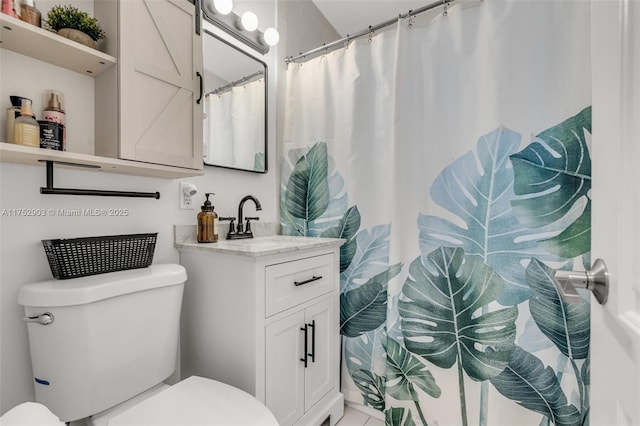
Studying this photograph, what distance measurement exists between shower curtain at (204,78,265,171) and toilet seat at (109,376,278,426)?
0.98 metres

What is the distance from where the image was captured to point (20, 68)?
3.06ft

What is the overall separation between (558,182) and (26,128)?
1.69 m

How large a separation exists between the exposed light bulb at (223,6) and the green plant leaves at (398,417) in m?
2.02

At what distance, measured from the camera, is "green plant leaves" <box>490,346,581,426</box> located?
1161 millimetres

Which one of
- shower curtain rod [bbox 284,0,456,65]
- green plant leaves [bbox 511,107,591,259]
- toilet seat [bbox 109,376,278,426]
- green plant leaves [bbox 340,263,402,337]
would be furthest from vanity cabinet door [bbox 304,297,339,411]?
shower curtain rod [bbox 284,0,456,65]

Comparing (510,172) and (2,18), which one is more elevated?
(2,18)

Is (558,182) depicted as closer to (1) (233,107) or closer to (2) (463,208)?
(2) (463,208)

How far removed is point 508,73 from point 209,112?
1.30 metres

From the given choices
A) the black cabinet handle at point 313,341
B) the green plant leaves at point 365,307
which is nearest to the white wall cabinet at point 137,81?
the black cabinet handle at point 313,341

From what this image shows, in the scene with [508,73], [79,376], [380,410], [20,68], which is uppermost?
[508,73]

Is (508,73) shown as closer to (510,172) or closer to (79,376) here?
(510,172)

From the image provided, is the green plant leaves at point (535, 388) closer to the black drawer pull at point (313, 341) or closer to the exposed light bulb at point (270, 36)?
the black drawer pull at point (313, 341)

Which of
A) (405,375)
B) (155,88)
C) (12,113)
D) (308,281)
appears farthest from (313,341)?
(12,113)

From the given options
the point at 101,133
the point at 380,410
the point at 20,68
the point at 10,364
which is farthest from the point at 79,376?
the point at 380,410
